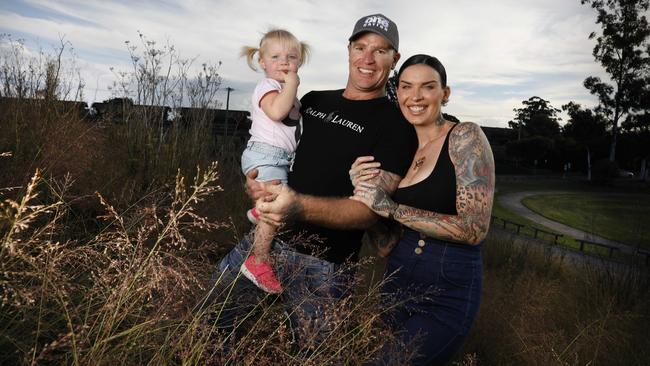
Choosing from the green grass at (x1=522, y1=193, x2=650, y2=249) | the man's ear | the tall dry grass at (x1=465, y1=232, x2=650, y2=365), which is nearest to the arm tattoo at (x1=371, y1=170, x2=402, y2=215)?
the man's ear

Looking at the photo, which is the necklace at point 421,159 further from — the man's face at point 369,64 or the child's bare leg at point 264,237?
the child's bare leg at point 264,237

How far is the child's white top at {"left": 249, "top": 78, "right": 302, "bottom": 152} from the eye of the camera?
3098 mm

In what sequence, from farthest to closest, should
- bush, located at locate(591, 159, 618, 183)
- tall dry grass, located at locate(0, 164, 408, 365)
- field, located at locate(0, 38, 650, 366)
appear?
bush, located at locate(591, 159, 618, 183)
field, located at locate(0, 38, 650, 366)
tall dry grass, located at locate(0, 164, 408, 365)

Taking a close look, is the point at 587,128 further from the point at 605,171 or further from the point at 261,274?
the point at 261,274

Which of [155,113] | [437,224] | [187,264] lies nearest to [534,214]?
[155,113]

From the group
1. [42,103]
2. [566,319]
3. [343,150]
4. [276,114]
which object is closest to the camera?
[343,150]

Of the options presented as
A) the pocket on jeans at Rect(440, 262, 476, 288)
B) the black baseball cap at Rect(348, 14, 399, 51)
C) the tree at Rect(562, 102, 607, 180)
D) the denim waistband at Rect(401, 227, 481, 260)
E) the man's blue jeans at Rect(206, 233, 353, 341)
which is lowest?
the man's blue jeans at Rect(206, 233, 353, 341)

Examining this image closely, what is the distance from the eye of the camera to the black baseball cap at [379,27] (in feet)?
9.62

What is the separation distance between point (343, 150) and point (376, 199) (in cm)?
42

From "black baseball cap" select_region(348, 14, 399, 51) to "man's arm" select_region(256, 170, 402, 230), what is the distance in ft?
2.79

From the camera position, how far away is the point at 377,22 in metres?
2.97

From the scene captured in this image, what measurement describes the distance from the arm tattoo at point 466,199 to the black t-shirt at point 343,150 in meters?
0.34

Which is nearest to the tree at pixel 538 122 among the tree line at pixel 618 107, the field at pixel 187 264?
the tree line at pixel 618 107

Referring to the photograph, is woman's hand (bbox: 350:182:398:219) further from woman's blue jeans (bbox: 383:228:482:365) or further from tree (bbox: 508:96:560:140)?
tree (bbox: 508:96:560:140)
